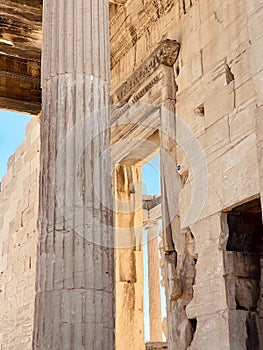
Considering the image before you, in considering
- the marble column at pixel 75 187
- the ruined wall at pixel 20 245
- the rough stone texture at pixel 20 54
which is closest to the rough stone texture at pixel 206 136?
the marble column at pixel 75 187

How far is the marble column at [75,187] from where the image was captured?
581cm

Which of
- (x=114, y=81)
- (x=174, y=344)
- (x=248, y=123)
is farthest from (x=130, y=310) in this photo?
(x=248, y=123)

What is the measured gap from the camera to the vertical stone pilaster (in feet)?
35.6

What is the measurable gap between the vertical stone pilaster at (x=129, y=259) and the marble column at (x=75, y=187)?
15.7 feet

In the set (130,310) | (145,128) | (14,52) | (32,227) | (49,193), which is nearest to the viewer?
(49,193)

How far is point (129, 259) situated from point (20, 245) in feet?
14.7

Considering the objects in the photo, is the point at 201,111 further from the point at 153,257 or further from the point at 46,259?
the point at 153,257

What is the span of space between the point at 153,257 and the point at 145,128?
9.05 metres

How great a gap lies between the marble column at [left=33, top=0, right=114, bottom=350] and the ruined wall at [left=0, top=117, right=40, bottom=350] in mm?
7747

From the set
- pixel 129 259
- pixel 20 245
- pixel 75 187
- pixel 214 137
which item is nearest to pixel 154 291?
pixel 20 245

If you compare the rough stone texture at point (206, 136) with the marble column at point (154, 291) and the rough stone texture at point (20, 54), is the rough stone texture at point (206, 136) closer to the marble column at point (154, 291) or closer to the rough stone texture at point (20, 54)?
the rough stone texture at point (20, 54)

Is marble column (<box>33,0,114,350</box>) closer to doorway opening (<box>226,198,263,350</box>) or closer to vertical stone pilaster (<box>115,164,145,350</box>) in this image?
doorway opening (<box>226,198,263,350</box>)

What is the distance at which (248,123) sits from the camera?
7.43m

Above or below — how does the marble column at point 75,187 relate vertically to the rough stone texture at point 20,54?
below
